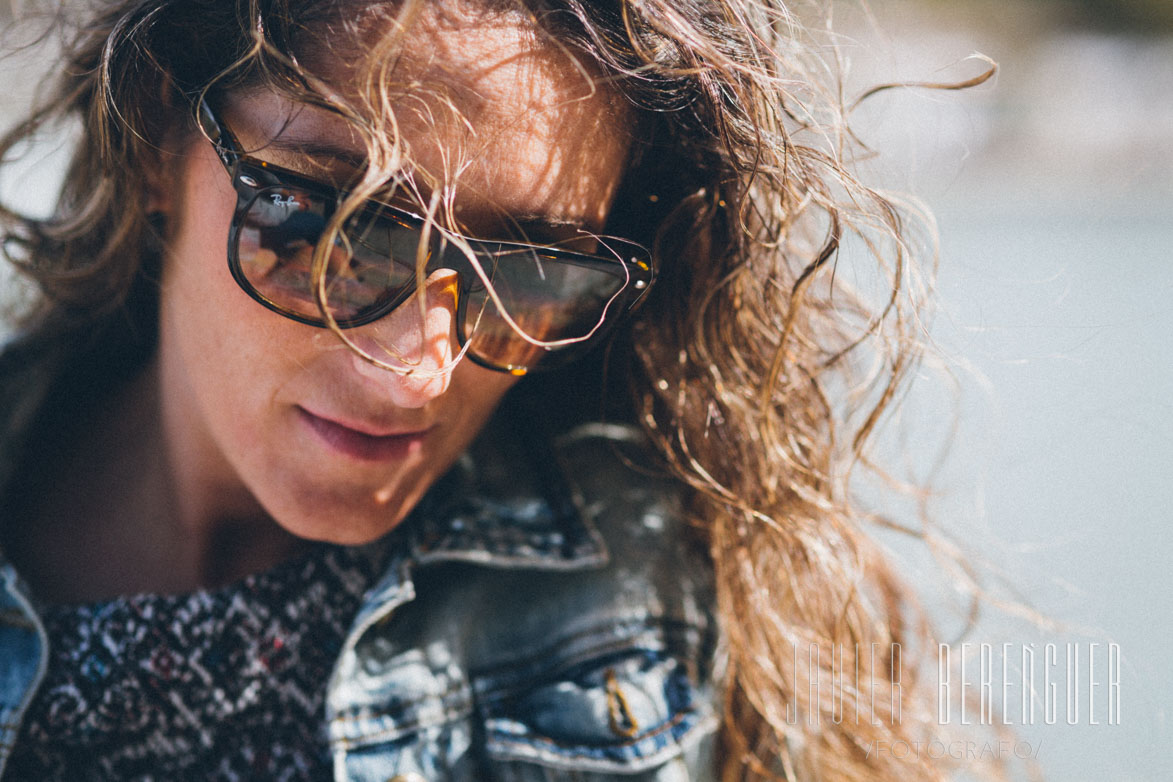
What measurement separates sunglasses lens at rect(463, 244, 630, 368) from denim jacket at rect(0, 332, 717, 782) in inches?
14.3

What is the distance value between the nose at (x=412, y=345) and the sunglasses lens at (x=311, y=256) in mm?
34

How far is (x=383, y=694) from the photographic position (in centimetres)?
131

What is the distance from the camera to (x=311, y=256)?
36.8 inches

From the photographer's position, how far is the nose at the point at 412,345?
984 mm

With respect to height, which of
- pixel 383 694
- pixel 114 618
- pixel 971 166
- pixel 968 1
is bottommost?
pixel 383 694

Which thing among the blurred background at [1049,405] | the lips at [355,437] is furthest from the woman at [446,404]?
the blurred background at [1049,405]

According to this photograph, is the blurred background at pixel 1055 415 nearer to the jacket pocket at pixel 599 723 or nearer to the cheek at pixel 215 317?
the jacket pocket at pixel 599 723

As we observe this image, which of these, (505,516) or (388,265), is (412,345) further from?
(505,516)

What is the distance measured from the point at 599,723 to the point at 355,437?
0.61 m

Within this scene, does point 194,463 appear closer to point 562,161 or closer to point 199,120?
point 199,120

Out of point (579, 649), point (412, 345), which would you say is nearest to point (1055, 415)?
point (579, 649)

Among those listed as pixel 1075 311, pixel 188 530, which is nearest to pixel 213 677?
pixel 188 530

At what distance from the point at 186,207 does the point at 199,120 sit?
6.2 inches

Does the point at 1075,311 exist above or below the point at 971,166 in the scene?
below
